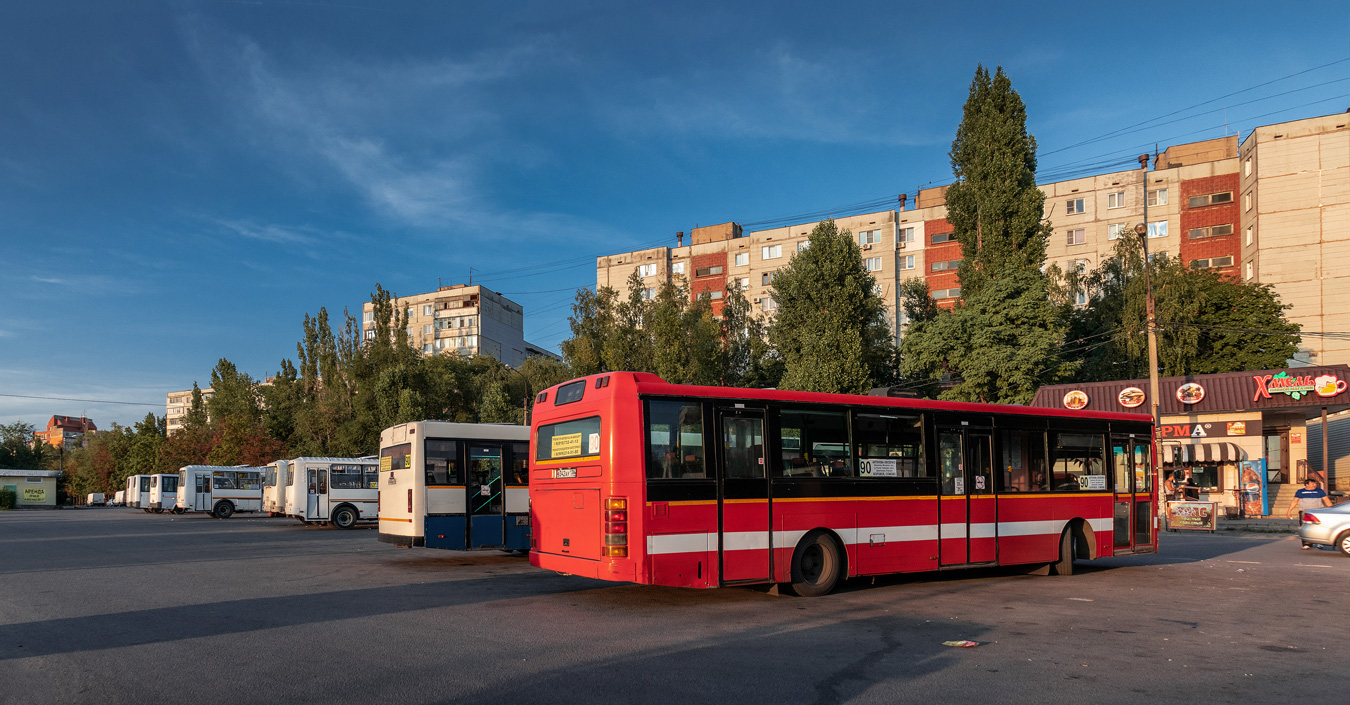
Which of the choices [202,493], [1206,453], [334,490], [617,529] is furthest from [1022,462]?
[202,493]

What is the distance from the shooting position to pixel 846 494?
1190cm

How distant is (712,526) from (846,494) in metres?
2.30

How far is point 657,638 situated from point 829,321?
→ 3679 centimetres

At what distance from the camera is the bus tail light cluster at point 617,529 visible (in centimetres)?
1034

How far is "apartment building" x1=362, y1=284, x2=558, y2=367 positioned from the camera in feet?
337

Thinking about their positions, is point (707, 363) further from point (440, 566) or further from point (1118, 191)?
point (1118, 191)

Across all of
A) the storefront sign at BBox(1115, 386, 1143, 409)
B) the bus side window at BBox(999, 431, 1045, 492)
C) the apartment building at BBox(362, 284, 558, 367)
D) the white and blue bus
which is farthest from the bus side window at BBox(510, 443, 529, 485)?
the apartment building at BBox(362, 284, 558, 367)

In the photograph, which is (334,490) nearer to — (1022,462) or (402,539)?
(402,539)

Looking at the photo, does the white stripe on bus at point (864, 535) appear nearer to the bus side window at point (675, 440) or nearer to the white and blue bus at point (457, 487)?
the bus side window at point (675, 440)

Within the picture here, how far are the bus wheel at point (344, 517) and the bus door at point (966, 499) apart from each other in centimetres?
2506

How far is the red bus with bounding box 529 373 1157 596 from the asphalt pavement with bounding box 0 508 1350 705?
1.92 ft

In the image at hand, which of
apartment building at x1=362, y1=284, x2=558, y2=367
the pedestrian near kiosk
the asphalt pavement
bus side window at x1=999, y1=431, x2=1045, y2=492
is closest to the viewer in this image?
the asphalt pavement

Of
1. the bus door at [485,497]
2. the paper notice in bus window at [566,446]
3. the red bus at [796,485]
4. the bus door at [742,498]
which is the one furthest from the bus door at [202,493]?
the bus door at [742,498]

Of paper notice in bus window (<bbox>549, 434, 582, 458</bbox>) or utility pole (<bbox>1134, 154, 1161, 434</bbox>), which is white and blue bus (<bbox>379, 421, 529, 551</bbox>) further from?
utility pole (<bbox>1134, 154, 1161, 434</bbox>)
